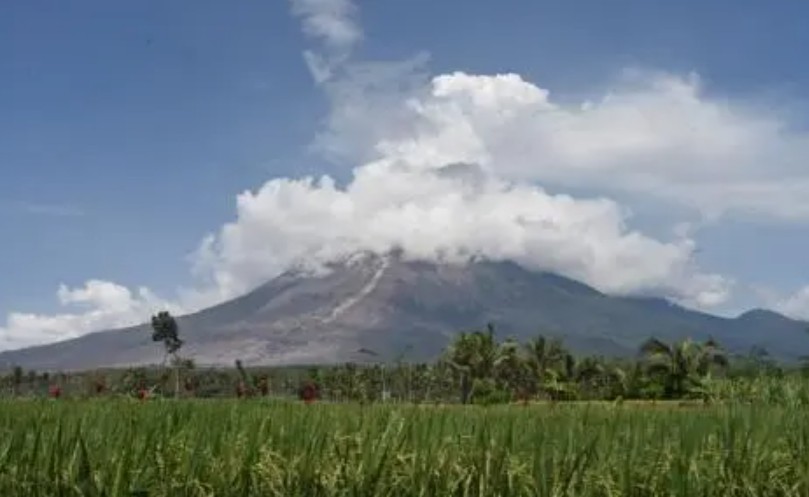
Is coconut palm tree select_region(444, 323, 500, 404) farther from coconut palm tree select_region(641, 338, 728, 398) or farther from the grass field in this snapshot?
the grass field

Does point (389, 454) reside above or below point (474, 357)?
below

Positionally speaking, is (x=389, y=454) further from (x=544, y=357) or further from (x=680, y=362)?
(x=544, y=357)

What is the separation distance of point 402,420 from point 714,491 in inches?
82.0

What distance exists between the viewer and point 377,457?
6926mm

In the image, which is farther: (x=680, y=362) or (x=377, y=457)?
(x=680, y=362)

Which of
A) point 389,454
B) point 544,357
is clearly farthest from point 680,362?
point 389,454

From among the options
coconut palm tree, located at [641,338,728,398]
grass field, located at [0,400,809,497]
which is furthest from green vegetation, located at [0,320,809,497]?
coconut palm tree, located at [641,338,728,398]

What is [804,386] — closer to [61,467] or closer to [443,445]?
[443,445]

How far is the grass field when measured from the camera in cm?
655

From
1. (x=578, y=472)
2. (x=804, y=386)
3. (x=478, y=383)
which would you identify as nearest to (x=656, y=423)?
(x=578, y=472)

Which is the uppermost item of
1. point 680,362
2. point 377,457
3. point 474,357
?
point 474,357

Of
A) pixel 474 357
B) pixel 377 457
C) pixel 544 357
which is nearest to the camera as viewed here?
pixel 377 457

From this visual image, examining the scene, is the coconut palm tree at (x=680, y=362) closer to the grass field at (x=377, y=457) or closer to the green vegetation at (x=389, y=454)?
the green vegetation at (x=389, y=454)

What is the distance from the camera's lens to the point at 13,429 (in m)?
7.13
